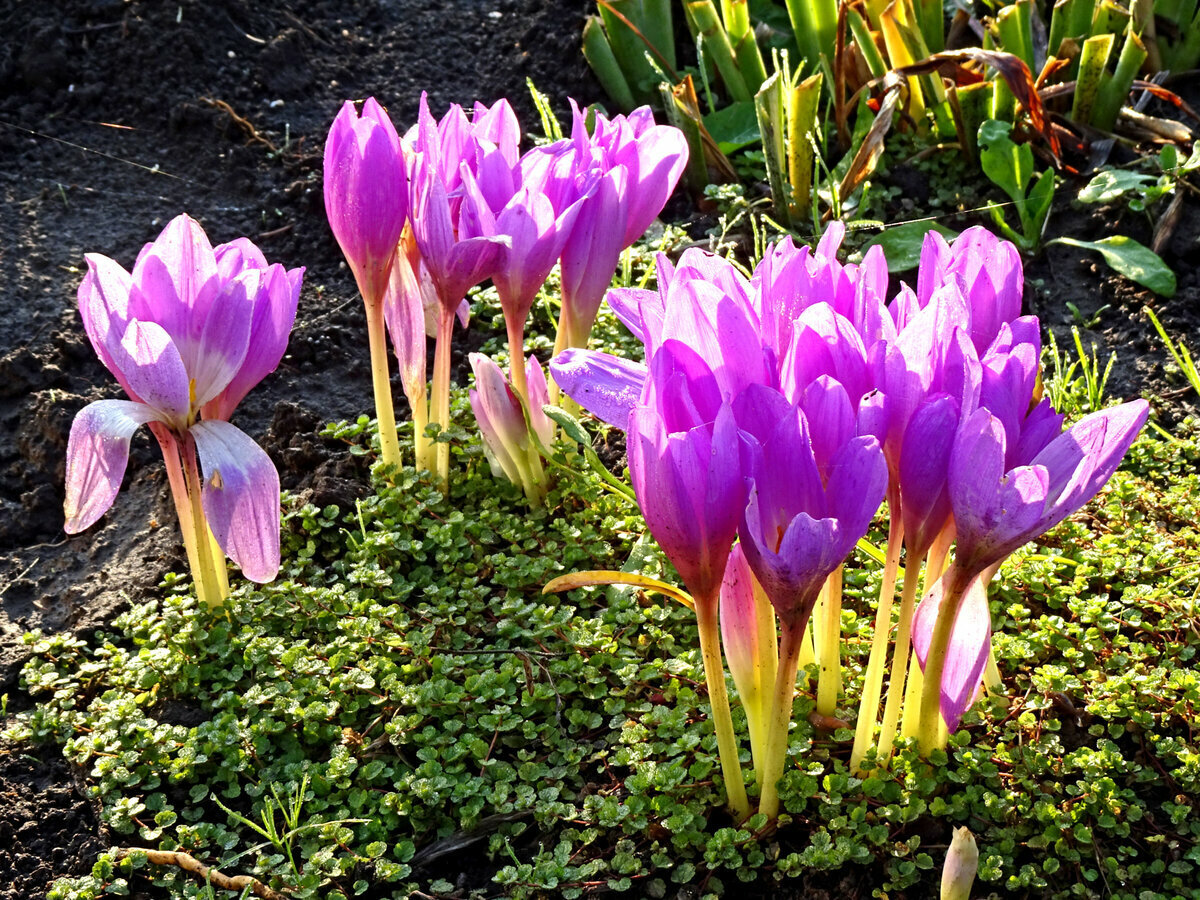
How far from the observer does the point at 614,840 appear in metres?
1.57

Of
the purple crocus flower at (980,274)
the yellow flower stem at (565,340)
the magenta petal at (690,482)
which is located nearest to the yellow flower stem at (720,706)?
the magenta petal at (690,482)

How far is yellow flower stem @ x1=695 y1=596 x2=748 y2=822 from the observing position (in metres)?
1.34

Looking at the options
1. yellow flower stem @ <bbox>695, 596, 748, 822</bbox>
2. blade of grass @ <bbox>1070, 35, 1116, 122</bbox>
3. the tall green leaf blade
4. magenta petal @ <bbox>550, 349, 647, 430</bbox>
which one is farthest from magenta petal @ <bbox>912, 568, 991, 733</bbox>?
blade of grass @ <bbox>1070, 35, 1116, 122</bbox>

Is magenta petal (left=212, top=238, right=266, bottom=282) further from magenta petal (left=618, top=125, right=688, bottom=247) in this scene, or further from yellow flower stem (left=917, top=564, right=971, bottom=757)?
yellow flower stem (left=917, top=564, right=971, bottom=757)

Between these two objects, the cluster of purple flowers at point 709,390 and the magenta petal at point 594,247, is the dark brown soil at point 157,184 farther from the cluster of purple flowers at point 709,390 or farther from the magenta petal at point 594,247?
the magenta petal at point 594,247

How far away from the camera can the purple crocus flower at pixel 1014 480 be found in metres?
1.21

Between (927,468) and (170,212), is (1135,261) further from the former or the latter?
(170,212)

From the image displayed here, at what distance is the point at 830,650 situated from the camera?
1598 mm

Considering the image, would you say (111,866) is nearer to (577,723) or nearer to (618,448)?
(577,723)

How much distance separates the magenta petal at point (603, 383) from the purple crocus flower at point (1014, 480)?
395mm

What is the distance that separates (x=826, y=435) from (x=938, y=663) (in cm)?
37

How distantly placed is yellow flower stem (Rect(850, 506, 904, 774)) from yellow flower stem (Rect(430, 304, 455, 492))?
97 cm

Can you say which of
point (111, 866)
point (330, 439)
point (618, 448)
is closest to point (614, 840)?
point (111, 866)

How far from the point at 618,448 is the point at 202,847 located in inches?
43.9
